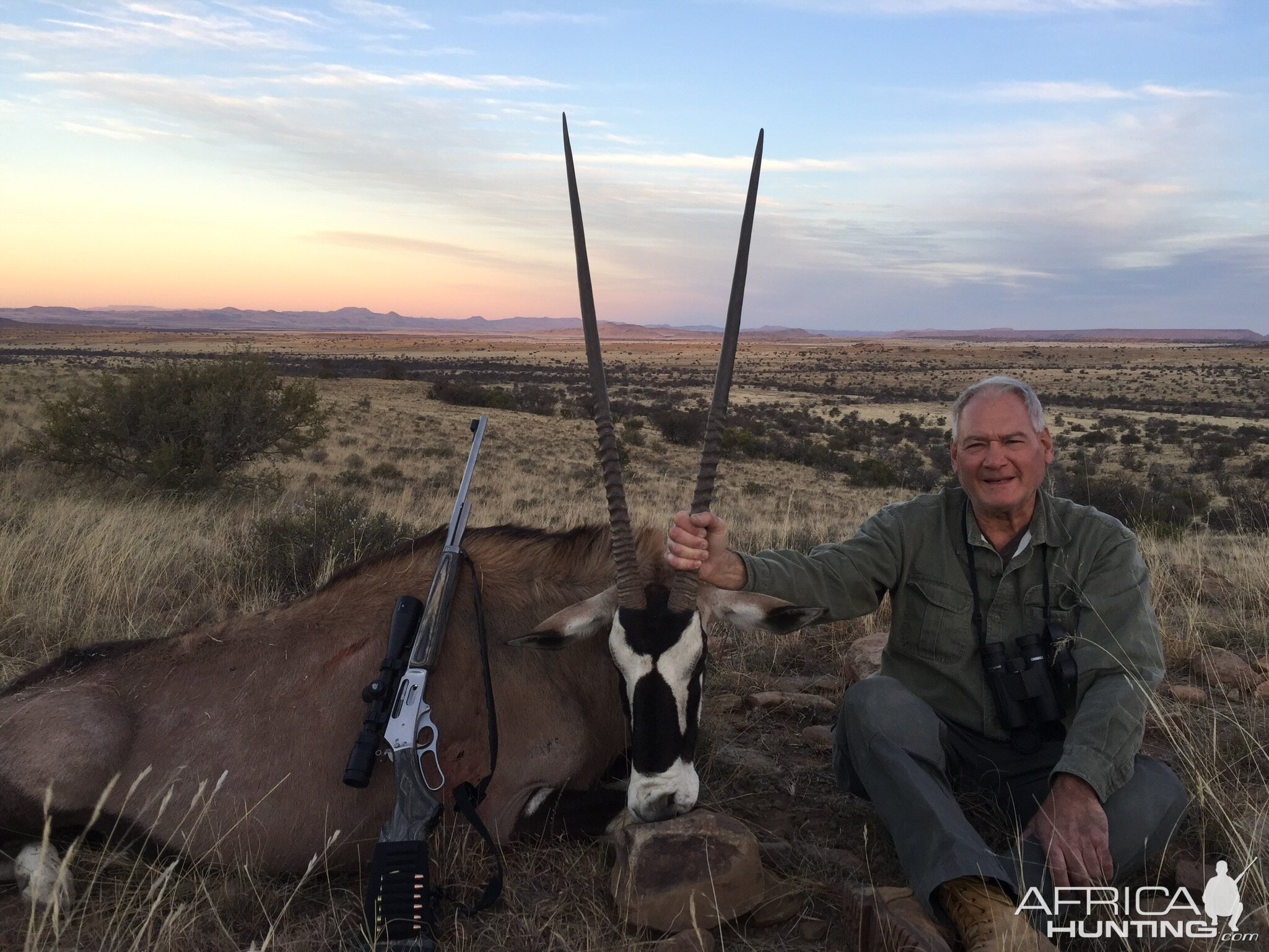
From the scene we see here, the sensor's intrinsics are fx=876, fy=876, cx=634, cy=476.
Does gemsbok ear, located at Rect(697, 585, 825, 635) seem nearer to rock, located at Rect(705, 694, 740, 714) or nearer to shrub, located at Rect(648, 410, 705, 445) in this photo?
rock, located at Rect(705, 694, 740, 714)

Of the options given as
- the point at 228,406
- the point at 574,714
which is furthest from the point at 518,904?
the point at 228,406

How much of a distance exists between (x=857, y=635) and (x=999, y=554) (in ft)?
9.18

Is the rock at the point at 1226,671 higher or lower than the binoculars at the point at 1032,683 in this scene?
lower

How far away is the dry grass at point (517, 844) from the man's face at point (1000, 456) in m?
1.10

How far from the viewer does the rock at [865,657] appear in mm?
5547

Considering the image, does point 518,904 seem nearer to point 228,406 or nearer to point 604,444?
point 604,444

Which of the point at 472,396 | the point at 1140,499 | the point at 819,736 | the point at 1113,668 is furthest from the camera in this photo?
the point at 472,396

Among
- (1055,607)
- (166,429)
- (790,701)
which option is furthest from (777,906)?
(166,429)

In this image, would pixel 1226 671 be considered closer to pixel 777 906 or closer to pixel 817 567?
pixel 817 567

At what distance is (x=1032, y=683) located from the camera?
3783mm

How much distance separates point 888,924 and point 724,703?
2636 millimetres

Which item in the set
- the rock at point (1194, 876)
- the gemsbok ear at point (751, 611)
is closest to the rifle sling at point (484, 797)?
the gemsbok ear at point (751, 611)

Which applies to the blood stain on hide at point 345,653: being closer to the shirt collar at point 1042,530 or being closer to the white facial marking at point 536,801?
the white facial marking at point 536,801

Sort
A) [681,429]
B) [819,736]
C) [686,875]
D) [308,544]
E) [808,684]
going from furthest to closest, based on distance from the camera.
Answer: [681,429] → [308,544] → [808,684] → [819,736] → [686,875]
